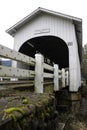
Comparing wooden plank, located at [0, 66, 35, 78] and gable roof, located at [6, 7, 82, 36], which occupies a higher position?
gable roof, located at [6, 7, 82, 36]

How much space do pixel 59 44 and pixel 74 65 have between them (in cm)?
458

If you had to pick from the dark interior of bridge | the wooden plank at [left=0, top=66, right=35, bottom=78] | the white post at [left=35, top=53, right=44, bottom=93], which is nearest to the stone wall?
the wooden plank at [left=0, top=66, right=35, bottom=78]

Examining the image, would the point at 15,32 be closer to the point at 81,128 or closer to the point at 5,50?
the point at 81,128

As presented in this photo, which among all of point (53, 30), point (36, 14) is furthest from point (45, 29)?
point (36, 14)

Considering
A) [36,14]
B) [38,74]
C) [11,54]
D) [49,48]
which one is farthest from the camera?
[49,48]

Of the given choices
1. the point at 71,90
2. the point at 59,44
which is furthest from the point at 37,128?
the point at 59,44

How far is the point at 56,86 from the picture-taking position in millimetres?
6363

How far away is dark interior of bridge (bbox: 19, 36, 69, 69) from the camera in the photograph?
10961 millimetres

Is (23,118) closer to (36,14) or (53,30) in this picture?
(53,30)

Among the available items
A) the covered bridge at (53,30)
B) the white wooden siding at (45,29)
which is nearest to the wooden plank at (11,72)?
the covered bridge at (53,30)

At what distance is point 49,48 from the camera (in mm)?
13391

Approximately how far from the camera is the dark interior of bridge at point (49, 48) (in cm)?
1096

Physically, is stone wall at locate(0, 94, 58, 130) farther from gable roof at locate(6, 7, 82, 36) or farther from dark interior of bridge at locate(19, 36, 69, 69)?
dark interior of bridge at locate(19, 36, 69, 69)

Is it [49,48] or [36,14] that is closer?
[36,14]
